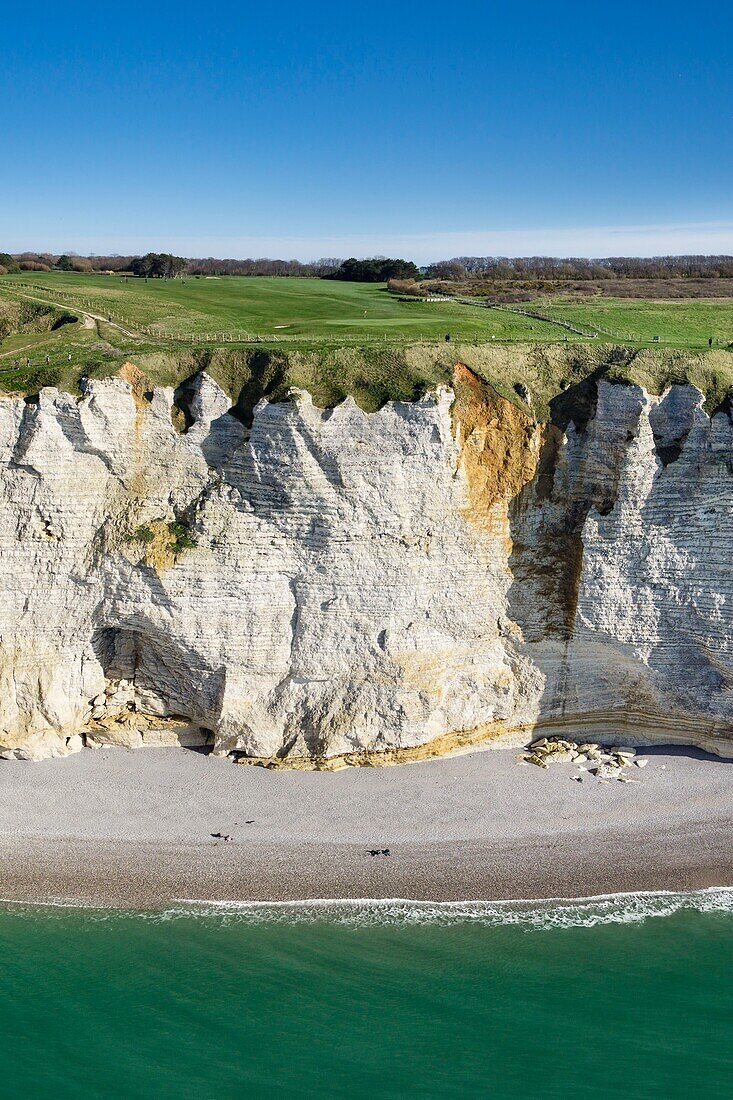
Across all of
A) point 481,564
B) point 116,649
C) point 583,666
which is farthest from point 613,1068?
point 116,649

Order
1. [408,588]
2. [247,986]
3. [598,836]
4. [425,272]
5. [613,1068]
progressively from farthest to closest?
1. [425,272]
2. [408,588]
3. [598,836]
4. [247,986]
5. [613,1068]

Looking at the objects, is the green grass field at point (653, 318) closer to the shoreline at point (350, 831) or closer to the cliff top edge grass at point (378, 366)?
the cliff top edge grass at point (378, 366)

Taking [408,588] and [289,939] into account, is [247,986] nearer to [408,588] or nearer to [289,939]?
[289,939]

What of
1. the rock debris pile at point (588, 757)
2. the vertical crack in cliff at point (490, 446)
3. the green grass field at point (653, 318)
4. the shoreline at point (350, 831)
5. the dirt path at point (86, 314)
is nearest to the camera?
the shoreline at point (350, 831)

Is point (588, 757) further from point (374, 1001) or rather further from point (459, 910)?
point (374, 1001)

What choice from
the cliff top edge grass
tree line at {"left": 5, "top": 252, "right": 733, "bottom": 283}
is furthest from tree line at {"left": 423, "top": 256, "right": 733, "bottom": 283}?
the cliff top edge grass

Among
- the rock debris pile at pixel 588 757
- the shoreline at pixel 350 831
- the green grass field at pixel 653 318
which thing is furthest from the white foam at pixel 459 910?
the green grass field at pixel 653 318

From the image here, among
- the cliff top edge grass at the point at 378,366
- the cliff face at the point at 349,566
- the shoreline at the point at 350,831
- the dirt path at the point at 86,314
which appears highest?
the dirt path at the point at 86,314
